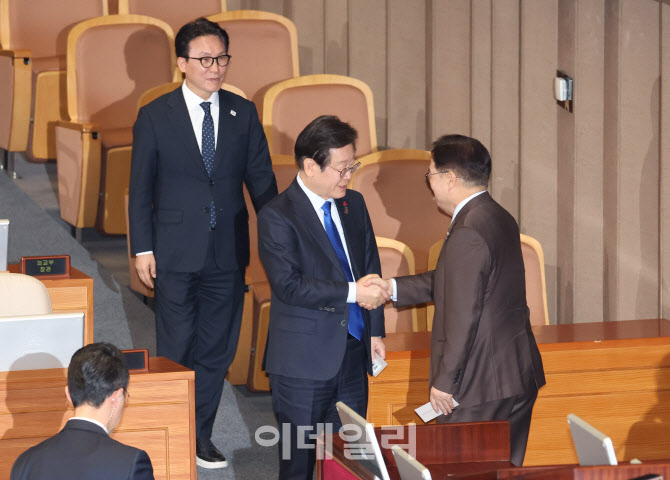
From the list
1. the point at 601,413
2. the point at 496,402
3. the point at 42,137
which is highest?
the point at 42,137

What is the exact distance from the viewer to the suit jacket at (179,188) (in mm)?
2508

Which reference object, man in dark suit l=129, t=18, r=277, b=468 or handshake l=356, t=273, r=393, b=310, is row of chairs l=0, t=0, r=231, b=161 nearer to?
man in dark suit l=129, t=18, r=277, b=468

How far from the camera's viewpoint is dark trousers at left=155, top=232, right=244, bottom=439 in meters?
2.55

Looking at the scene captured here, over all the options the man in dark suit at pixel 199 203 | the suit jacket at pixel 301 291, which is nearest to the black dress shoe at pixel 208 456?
A: the man in dark suit at pixel 199 203

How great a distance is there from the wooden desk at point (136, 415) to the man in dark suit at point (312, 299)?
0.72ft

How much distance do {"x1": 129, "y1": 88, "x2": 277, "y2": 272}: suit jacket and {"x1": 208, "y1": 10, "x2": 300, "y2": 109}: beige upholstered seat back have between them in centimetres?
144

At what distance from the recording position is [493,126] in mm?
3547

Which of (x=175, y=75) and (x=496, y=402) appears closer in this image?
(x=496, y=402)

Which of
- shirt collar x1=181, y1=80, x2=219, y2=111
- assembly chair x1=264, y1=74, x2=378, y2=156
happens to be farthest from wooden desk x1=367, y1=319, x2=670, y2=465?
assembly chair x1=264, y1=74, x2=378, y2=156

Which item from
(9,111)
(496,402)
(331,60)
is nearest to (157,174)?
(496,402)

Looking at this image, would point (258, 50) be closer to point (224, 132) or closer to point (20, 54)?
point (20, 54)

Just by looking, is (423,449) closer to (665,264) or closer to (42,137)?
(665,264)

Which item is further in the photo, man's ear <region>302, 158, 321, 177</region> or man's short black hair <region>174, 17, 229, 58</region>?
man's short black hair <region>174, 17, 229, 58</region>

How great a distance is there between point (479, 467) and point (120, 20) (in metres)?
2.64
